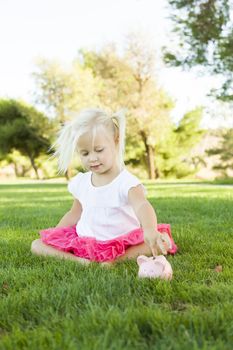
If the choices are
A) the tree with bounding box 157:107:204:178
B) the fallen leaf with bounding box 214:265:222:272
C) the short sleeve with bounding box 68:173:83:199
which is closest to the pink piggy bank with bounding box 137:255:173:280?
the fallen leaf with bounding box 214:265:222:272

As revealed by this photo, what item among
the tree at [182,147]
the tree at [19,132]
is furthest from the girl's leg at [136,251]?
the tree at [19,132]

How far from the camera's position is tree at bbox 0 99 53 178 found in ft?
130

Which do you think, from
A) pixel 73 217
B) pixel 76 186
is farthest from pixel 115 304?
pixel 73 217

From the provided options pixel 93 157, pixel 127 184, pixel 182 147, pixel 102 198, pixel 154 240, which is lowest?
pixel 182 147

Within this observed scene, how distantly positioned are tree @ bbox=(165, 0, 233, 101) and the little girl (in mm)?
9761

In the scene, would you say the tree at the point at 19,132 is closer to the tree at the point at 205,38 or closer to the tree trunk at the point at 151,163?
the tree trunk at the point at 151,163

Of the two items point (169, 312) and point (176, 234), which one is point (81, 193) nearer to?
point (176, 234)

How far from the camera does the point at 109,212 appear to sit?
11.8 feet

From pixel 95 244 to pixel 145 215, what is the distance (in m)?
0.55

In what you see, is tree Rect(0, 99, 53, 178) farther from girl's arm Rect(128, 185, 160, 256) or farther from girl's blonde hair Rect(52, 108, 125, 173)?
girl's arm Rect(128, 185, 160, 256)

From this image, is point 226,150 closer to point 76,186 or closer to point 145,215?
point 76,186

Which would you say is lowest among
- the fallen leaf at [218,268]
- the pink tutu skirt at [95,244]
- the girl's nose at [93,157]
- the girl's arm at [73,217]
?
the fallen leaf at [218,268]

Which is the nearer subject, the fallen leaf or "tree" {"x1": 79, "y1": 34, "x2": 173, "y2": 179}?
the fallen leaf

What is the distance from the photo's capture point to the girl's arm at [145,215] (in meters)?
2.91
